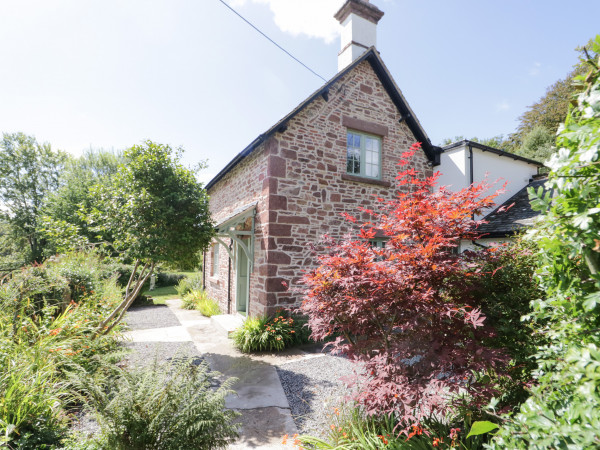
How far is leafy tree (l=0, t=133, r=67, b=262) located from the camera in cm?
2531

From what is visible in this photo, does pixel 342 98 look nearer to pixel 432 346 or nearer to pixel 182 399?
pixel 432 346

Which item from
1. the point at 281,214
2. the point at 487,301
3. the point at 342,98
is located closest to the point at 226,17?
the point at 342,98

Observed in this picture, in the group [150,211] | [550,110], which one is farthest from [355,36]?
[550,110]

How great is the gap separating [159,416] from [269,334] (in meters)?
4.23

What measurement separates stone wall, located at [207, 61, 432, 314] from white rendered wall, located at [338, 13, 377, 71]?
487 millimetres

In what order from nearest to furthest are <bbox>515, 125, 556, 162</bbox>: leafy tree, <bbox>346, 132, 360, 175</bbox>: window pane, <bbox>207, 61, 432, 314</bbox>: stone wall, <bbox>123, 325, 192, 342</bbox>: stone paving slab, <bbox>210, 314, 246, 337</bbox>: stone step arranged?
<bbox>207, 61, 432, 314</bbox>: stone wall < <bbox>123, 325, 192, 342</bbox>: stone paving slab < <bbox>210, 314, 246, 337</bbox>: stone step < <bbox>346, 132, 360, 175</bbox>: window pane < <bbox>515, 125, 556, 162</bbox>: leafy tree

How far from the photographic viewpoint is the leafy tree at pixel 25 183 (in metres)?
25.3

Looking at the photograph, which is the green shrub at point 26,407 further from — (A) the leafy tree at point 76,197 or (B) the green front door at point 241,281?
(B) the green front door at point 241,281

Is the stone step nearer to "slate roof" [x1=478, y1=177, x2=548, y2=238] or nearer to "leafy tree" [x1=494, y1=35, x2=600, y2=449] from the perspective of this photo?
"leafy tree" [x1=494, y1=35, x2=600, y2=449]

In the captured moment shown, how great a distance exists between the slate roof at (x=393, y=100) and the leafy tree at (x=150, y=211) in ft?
6.98

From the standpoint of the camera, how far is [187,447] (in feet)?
8.29

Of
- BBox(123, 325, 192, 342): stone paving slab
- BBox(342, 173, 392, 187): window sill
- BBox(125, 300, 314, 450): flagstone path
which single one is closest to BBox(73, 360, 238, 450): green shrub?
BBox(125, 300, 314, 450): flagstone path

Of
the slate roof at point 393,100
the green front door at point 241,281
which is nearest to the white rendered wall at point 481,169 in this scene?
the slate roof at point 393,100

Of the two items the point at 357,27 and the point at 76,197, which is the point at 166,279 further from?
the point at 357,27
